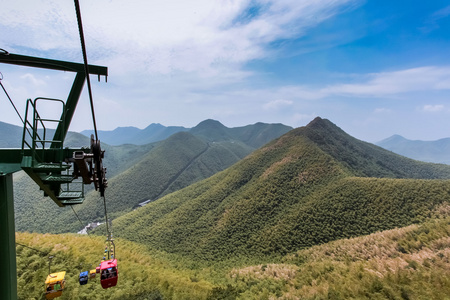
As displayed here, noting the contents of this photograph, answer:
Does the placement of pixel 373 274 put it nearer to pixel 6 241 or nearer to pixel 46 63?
pixel 6 241

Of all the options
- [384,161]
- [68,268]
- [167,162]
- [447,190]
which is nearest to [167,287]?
[68,268]

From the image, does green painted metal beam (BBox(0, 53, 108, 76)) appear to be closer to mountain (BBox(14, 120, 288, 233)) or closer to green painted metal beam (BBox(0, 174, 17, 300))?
green painted metal beam (BBox(0, 174, 17, 300))

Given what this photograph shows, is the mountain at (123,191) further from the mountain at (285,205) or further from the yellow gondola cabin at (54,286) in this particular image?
the yellow gondola cabin at (54,286)

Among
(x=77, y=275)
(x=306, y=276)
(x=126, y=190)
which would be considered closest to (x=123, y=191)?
(x=126, y=190)

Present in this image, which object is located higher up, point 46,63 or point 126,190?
point 46,63

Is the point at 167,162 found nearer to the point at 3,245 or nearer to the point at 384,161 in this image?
the point at 384,161
